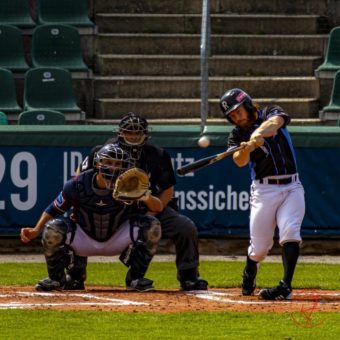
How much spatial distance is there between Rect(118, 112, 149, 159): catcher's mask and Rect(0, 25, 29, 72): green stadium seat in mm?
7026

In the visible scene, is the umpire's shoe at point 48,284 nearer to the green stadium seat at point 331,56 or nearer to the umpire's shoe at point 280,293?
the umpire's shoe at point 280,293

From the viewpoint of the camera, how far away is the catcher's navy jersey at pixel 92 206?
9.81 m

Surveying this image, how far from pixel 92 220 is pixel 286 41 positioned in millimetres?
8367

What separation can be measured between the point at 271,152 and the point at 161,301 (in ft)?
4.53

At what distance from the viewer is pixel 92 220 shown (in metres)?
9.88

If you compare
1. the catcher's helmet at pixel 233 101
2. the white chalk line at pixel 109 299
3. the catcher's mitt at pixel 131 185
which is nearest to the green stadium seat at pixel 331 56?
the white chalk line at pixel 109 299

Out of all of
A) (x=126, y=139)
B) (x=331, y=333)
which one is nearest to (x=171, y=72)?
(x=126, y=139)

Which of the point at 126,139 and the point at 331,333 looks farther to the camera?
the point at 126,139

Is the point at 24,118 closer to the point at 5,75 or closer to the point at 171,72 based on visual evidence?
the point at 5,75

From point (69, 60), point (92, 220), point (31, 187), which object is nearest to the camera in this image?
point (92, 220)

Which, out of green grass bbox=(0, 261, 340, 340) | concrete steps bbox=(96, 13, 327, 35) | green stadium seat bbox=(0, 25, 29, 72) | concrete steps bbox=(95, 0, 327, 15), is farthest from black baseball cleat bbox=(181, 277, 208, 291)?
concrete steps bbox=(95, 0, 327, 15)

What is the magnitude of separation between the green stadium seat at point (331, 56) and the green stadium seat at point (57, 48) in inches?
122

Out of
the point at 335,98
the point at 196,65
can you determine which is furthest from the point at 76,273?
the point at 196,65

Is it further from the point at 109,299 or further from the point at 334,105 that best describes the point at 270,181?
the point at 334,105
